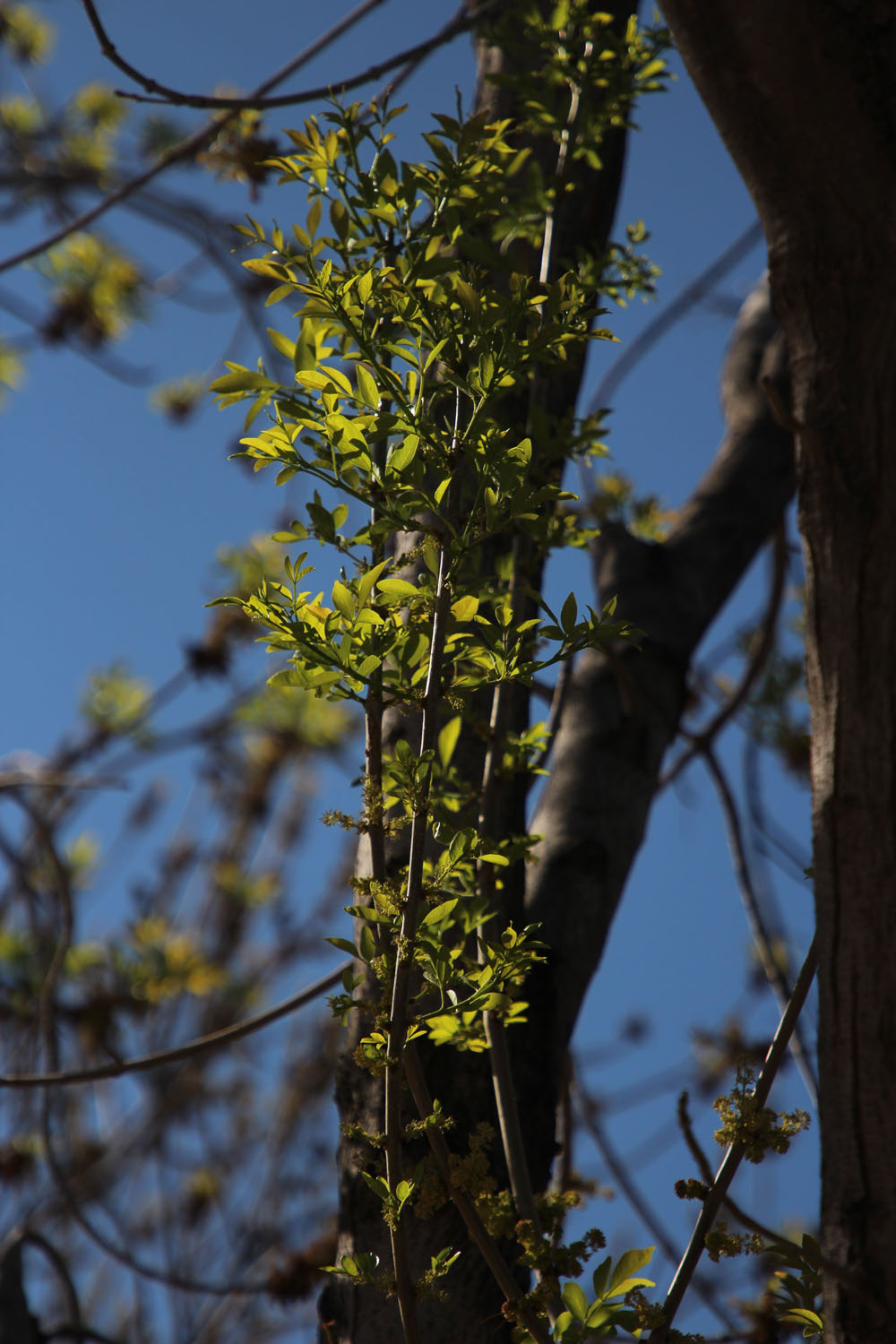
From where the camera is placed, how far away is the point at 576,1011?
116 cm

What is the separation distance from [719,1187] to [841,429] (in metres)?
0.48

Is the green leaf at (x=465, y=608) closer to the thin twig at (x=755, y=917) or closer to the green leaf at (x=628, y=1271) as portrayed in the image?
the green leaf at (x=628, y=1271)

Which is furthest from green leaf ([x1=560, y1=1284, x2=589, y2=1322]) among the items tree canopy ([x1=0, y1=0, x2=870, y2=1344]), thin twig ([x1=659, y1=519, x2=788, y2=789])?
thin twig ([x1=659, y1=519, x2=788, y2=789])

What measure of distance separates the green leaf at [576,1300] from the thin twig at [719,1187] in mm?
50

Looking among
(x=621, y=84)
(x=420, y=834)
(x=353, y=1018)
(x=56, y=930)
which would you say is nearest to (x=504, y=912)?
(x=353, y=1018)

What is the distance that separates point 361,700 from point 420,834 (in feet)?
0.30

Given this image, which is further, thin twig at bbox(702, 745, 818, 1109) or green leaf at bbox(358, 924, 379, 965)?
thin twig at bbox(702, 745, 818, 1109)

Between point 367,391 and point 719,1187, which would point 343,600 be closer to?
point 367,391

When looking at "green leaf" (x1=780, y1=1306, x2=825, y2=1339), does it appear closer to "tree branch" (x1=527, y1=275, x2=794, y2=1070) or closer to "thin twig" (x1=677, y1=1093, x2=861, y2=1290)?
"thin twig" (x1=677, y1=1093, x2=861, y2=1290)

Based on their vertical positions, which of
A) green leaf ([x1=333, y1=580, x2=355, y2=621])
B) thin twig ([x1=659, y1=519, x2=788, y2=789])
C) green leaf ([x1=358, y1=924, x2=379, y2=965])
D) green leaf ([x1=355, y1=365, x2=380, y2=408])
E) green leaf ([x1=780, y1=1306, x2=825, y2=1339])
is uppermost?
thin twig ([x1=659, y1=519, x2=788, y2=789])

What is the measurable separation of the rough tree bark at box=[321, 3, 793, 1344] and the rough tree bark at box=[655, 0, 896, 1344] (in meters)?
0.31

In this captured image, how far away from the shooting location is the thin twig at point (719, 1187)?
0.64 m

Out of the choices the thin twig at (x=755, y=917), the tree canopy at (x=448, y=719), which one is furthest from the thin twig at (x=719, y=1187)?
the thin twig at (x=755, y=917)

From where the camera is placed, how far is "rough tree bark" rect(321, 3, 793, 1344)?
35.9 inches
